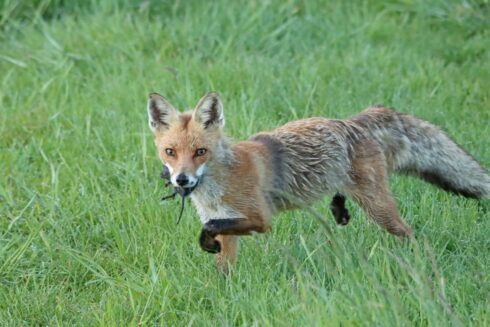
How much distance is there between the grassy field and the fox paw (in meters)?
0.19

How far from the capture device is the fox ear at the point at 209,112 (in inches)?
235

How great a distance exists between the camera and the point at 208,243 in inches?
226

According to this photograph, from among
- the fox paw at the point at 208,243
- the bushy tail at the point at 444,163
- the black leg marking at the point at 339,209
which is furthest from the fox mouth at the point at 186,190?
the bushy tail at the point at 444,163

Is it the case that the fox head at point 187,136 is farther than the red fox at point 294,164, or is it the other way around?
the red fox at point 294,164

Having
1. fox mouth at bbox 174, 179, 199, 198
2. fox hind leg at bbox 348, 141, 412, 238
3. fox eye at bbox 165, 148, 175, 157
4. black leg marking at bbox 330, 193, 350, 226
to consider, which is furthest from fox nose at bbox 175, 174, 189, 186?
black leg marking at bbox 330, 193, 350, 226

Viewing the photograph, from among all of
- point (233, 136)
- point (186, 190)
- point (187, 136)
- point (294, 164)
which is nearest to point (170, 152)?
point (187, 136)

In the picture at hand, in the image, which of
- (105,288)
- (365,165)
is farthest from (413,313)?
(105,288)

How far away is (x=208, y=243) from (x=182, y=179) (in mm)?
471

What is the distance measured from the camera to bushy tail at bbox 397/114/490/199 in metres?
6.57

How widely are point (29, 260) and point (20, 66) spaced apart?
13.6 feet

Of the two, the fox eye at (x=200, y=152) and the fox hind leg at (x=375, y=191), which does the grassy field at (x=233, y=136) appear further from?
the fox eye at (x=200, y=152)

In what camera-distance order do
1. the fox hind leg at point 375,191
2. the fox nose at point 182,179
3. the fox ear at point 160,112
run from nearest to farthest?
the fox nose at point 182,179
the fox ear at point 160,112
the fox hind leg at point 375,191

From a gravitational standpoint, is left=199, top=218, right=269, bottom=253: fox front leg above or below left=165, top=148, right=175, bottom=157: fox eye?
below

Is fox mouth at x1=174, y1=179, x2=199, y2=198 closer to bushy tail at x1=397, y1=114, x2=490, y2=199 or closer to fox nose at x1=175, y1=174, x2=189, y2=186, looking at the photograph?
fox nose at x1=175, y1=174, x2=189, y2=186
